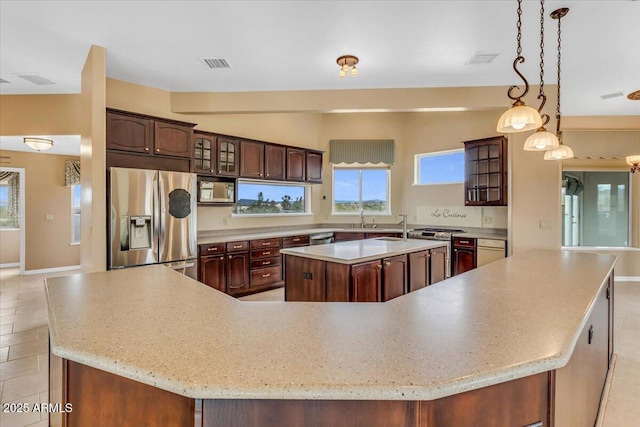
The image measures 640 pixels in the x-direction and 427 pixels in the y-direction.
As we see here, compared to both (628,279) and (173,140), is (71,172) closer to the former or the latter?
(173,140)

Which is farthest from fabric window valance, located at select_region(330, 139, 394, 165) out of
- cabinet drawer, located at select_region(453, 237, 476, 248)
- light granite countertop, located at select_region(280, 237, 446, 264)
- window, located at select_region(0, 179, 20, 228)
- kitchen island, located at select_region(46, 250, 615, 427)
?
window, located at select_region(0, 179, 20, 228)

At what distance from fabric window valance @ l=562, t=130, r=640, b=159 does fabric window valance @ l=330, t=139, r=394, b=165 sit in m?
3.17

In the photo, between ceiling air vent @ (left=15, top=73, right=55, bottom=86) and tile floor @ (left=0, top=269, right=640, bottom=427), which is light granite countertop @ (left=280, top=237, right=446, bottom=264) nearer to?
tile floor @ (left=0, top=269, right=640, bottom=427)

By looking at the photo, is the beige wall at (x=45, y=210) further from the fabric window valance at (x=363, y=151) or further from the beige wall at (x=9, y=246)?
the fabric window valance at (x=363, y=151)

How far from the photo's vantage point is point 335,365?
0.89 metres

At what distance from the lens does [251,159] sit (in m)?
5.41

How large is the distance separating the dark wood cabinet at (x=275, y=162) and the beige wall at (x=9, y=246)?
5.99 m

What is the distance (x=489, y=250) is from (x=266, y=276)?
3.55 m

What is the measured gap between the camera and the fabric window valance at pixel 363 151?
6816 mm

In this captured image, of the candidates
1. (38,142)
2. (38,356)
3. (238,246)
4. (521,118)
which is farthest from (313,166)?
(38,356)

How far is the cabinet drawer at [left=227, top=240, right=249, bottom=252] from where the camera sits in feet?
15.5

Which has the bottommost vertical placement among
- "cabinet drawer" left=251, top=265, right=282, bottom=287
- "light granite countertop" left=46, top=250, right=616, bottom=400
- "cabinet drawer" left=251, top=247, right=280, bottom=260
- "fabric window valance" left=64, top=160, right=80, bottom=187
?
"cabinet drawer" left=251, top=265, right=282, bottom=287

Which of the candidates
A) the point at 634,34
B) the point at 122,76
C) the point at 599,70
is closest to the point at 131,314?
the point at 122,76

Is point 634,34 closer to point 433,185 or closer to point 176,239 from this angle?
point 433,185
